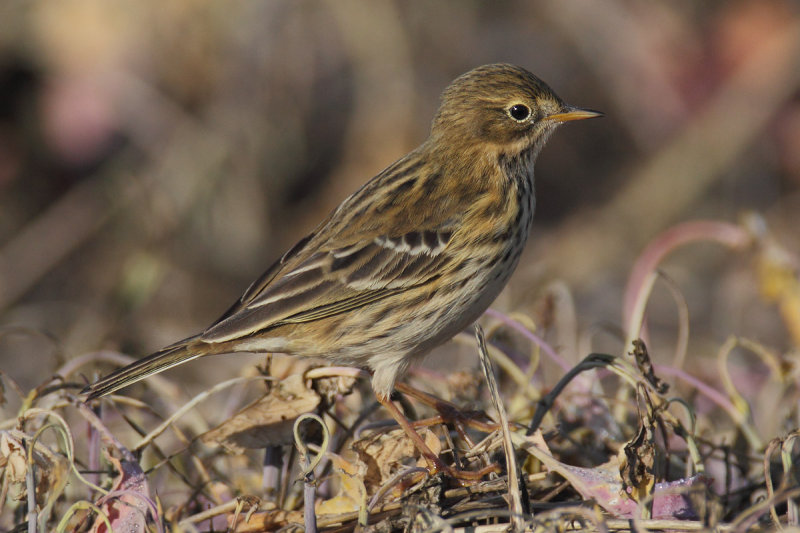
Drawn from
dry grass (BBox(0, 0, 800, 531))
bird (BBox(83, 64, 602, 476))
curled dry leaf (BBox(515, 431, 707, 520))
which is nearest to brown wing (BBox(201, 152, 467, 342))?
bird (BBox(83, 64, 602, 476))

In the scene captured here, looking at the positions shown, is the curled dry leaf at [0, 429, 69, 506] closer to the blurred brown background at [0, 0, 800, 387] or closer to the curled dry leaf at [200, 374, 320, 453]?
the curled dry leaf at [200, 374, 320, 453]

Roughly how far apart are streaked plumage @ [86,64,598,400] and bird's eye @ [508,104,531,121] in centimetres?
19

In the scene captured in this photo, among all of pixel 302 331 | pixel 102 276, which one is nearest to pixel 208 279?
pixel 102 276

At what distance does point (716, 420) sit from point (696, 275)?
373 centimetres

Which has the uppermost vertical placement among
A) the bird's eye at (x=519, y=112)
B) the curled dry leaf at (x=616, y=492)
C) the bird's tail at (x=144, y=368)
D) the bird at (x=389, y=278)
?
the bird's eye at (x=519, y=112)

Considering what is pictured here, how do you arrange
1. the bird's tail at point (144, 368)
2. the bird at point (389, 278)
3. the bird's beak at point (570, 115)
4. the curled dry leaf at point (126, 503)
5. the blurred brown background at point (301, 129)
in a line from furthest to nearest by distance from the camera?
the blurred brown background at point (301, 129) < the bird's beak at point (570, 115) < the bird at point (389, 278) < the bird's tail at point (144, 368) < the curled dry leaf at point (126, 503)

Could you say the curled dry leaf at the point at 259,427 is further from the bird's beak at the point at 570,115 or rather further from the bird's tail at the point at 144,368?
the bird's beak at the point at 570,115

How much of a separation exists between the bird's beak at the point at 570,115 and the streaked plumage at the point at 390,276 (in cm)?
2

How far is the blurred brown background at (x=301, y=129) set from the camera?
323 inches

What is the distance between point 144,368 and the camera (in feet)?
12.2

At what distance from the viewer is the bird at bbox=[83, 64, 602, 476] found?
400cm

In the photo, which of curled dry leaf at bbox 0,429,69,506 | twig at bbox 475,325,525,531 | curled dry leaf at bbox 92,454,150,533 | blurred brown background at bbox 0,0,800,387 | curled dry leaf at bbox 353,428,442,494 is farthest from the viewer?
blurred brown background at bbox 0,0,800,387

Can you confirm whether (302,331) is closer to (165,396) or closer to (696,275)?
(165,396)

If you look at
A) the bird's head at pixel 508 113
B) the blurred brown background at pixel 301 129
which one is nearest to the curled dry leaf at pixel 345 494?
the bird's head at pixel 508 113
